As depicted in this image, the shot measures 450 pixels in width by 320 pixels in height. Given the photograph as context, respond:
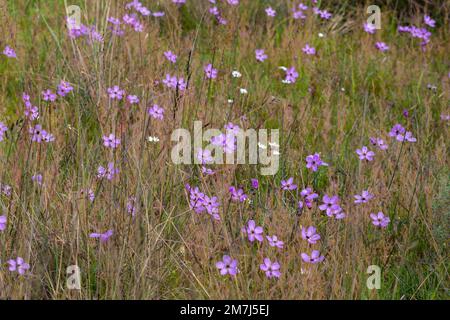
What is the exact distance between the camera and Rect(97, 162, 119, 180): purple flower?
99.7 inches

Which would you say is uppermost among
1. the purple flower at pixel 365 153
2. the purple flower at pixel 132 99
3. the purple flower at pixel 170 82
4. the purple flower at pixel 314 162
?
the purple flower at pixel 170 82

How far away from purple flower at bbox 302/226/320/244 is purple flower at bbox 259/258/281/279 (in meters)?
0.19

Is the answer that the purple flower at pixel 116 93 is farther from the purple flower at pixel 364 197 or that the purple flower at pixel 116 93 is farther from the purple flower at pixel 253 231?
the purple flower at pixel 364 197

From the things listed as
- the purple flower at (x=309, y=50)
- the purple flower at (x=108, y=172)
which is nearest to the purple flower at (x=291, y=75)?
the purple flower at (x=309, y=50)

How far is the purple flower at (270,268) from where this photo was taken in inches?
90.7

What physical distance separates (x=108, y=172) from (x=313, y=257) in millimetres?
802

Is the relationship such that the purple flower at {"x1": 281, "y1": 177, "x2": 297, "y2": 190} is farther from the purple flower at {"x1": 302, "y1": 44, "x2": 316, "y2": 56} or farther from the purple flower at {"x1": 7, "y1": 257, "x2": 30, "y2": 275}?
the purple flower at {"x1": 302, "y1": 44, "x2": 316, "y2": 56}

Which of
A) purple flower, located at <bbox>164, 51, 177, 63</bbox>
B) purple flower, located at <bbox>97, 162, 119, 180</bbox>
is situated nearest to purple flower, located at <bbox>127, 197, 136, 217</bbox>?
purple flower, located at <bbox>97, 162, 119, 180</bbox>

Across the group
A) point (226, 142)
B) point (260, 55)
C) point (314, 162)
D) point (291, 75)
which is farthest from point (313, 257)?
point (260, 55)

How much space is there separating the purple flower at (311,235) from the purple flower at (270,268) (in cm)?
19
